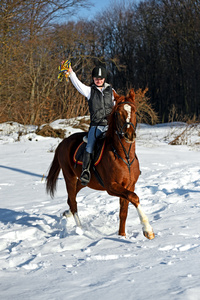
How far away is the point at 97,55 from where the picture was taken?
36062 millimetres

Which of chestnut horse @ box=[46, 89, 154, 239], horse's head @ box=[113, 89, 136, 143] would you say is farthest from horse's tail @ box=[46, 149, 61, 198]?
horse's head @ box=[113, 89, 136, 143]

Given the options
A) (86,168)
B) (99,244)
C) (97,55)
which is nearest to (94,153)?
(86,168)

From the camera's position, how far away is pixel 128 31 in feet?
133

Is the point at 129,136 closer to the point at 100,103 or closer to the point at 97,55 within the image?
the point at 100,103

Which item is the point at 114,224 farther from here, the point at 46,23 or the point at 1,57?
the point at 46,23

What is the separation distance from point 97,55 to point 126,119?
108ft

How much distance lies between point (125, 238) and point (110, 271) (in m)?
1.34

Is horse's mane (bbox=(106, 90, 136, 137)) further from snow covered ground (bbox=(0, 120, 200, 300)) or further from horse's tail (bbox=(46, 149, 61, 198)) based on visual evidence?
horse's tail (bbox=(46, 149, 61, 198))

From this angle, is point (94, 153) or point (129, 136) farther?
point (94, 153)

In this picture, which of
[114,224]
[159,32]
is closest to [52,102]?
[114,224]

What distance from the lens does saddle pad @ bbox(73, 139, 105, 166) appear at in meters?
5.13

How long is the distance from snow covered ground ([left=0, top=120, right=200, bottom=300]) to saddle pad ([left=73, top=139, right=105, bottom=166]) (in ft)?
3.44

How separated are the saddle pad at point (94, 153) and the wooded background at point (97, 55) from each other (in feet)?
25.3

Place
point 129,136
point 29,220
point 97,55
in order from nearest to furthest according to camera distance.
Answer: point 129,136, point 29,220, point 97,55
